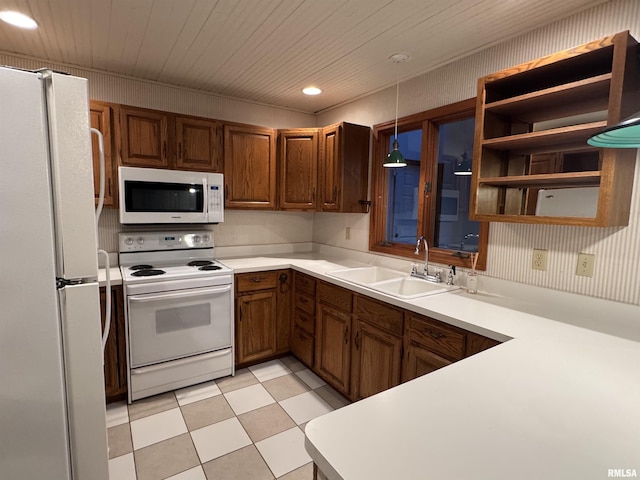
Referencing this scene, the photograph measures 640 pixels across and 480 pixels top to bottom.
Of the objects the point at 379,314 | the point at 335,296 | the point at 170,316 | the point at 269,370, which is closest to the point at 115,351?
the point at 170,316

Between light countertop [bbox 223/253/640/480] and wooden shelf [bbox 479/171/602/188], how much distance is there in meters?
0.69

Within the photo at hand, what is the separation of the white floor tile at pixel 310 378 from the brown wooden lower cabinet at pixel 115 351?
129 cm

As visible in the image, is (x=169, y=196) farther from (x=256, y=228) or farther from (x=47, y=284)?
(x=47, y=284)

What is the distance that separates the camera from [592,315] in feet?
5.28

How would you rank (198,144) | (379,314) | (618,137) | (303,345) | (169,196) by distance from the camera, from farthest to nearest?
1. (303,345)
2. (198,144)
3. (169,196)
4. (379,314)
5. (618,137)

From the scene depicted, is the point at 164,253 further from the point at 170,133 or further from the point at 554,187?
the point at 554,187

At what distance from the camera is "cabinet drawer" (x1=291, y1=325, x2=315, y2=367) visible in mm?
2713

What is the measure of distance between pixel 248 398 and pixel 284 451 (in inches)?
23.5

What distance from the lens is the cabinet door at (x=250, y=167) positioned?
9.35 feet

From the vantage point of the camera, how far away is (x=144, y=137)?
8.19 feet

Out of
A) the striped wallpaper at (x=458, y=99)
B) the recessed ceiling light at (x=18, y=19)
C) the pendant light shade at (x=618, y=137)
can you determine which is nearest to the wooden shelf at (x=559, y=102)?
the striped wallpaper at (x=458, y=99)

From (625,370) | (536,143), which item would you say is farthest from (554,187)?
(625,370)

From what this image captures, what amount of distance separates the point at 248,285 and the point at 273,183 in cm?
98

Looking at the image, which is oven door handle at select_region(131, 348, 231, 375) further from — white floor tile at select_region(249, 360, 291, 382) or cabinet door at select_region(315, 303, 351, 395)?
cabinet door at select_region(315, 303, 351, 395)
